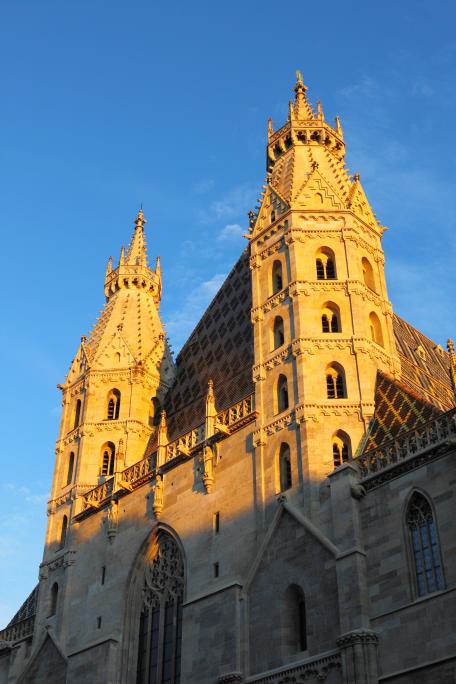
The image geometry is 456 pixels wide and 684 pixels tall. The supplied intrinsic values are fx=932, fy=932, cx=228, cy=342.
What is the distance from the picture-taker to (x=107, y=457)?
108ft

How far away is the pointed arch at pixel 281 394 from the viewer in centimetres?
2578

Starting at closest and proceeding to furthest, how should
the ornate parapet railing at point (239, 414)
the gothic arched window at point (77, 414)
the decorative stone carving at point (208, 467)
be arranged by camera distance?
the decorative stone carving at point (208, 467) < the ornate parapet railing at point (239, 414) < the gothic arched window at point (77, 414)

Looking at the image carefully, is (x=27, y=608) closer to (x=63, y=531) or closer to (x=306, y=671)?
(x=63, y=531)

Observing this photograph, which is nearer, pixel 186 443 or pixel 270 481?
pixel 270 481

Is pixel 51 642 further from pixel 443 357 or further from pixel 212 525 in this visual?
pixel 443 357

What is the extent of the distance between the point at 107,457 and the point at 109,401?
2.24 m

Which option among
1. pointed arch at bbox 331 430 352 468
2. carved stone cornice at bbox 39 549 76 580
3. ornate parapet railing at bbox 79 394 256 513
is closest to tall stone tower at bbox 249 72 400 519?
pointed arch at bbox 331 430 352 468

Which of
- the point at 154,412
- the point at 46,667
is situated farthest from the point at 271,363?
the point at 46,667

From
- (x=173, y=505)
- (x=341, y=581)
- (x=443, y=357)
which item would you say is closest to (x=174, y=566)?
(x=173, y=505)

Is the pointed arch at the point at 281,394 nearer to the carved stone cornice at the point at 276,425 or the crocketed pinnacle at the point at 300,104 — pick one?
the carved stone cornice at the point at 276,425

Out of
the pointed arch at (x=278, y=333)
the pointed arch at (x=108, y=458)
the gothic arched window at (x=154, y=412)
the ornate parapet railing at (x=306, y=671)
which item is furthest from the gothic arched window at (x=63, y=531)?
the ornate parapet railing at (x=306, y=671)

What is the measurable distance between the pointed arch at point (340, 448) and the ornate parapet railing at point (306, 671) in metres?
5.18

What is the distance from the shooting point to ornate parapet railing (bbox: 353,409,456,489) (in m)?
20.6

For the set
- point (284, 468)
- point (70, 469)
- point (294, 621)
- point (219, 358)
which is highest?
point (219, 358)
